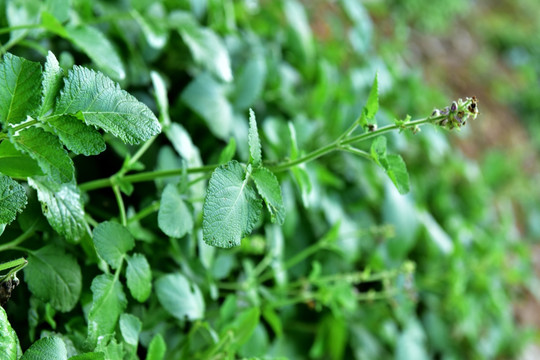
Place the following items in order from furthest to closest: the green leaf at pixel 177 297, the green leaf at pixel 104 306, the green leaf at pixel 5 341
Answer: the green leaf at pixel 177 297 → the green leaf at pixel 104 306 → the green leaf at pixel 5 341

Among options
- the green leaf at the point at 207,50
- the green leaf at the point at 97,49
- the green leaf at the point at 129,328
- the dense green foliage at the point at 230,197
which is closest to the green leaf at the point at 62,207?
the dense green foliage at the point at 230,197

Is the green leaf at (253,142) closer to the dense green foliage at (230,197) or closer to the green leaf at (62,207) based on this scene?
the dense green foliage at (230,197)

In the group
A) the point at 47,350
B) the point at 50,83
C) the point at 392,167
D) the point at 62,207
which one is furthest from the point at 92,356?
the point at 392,167

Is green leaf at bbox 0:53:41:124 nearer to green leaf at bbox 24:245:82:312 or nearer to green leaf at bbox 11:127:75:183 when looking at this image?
green leaf at bbox 11:127:75:183

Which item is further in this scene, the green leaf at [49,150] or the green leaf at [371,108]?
the green leaf at [371,108]

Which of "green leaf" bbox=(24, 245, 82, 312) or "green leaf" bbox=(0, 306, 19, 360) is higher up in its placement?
"green leaf" bbox=(0, 306, 19, 360)

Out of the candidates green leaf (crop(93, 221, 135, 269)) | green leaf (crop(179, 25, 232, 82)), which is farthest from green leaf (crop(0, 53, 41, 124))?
green leaf (crop(179, 25, 232, 82))
